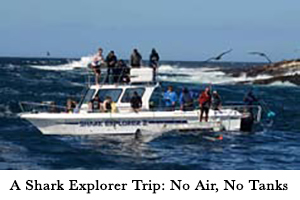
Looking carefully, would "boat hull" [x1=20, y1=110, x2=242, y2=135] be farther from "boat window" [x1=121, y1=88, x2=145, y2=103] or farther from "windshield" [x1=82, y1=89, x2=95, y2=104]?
"windshield" [x1=82, y1=89, x2=95, y2=104]

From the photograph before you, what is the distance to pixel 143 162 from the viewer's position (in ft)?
63.0

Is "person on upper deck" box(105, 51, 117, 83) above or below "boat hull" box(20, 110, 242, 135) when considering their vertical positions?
above

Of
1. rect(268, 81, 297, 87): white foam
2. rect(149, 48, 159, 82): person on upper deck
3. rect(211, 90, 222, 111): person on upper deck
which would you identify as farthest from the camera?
rect(268, 81, 297, 87): white foam

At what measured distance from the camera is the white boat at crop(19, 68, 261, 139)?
23.5 m

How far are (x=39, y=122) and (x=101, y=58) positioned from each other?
12.5 feet

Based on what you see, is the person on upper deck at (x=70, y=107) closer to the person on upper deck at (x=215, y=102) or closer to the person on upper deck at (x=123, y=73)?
the person on upper deck at (x=123, y=73)

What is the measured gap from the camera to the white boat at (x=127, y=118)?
23.5 metres

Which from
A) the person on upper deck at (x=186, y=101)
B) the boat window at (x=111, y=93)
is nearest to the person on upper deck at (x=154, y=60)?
the person on upper deck at (x=186, y=101)

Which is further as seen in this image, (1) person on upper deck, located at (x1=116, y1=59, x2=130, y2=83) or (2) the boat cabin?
(1) person on upper deck, located at (x1=116, y1=59, x2=130, y2=83)

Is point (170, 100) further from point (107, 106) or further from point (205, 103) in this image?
point (107, 106)

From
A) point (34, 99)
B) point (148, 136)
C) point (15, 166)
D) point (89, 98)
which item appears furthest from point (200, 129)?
point (34, 99)

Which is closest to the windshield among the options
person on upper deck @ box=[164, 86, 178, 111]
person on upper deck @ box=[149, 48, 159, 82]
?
person on upper deck @ box=[149, 48, 159, 82]

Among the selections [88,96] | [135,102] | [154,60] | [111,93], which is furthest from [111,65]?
[135,102]

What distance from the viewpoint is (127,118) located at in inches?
939
